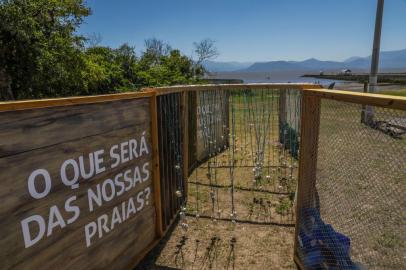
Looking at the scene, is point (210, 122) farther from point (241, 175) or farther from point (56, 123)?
point (56, 123)

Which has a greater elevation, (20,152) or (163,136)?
(20,152)

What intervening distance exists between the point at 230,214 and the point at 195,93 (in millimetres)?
2684

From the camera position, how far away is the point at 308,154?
3.06 meters

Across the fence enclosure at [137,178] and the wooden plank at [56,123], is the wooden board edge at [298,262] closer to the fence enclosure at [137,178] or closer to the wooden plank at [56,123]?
the fence enclosure at [137,178]

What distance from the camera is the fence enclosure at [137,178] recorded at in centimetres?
179

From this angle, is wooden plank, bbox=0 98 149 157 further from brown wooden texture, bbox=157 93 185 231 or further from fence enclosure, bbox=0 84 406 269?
brown wooden texture, bbox=157 93 185 231

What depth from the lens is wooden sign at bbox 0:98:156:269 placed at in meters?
1.73

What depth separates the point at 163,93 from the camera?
3531 millimetres

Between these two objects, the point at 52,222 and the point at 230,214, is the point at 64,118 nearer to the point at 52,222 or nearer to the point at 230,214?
the point at 52,222

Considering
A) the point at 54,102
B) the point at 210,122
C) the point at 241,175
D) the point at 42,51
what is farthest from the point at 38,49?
the point at 54,102

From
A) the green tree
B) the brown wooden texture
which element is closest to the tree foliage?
the green tree

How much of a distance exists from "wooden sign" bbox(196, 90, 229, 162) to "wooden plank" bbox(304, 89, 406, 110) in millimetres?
3576

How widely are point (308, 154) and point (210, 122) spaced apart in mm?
3103

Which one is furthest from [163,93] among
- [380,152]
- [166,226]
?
[380,152]
